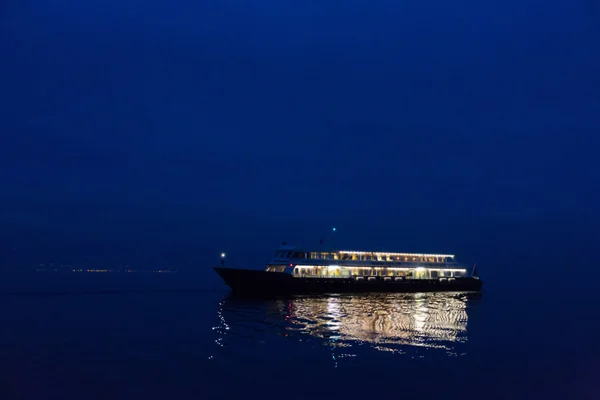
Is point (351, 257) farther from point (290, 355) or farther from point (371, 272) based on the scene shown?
point (290, 355)

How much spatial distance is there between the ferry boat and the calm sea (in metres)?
11.5

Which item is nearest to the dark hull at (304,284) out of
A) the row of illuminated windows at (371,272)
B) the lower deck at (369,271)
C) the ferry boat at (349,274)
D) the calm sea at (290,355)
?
the ferry boat at (349,274)

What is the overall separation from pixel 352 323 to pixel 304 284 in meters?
22.6

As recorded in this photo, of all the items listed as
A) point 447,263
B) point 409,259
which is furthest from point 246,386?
point 447,263

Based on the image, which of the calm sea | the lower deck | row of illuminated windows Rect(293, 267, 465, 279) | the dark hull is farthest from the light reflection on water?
row of illuminated windows Rect(293, 267, 465, 279)

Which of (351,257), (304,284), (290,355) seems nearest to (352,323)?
(290,355)

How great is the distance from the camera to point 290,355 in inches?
968

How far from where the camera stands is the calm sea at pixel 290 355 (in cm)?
1906

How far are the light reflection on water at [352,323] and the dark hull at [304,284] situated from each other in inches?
173

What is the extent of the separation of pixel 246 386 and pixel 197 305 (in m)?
30.9

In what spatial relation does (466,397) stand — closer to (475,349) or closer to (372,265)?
(475,349)

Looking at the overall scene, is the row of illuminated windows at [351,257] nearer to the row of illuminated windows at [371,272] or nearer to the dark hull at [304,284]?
the row of illuminated windows at [371,272]

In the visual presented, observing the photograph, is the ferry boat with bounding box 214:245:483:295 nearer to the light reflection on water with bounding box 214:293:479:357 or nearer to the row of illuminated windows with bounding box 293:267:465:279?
the row of illuminated windows with bounding box 293:267:465:279

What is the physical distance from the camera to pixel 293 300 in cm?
5216
